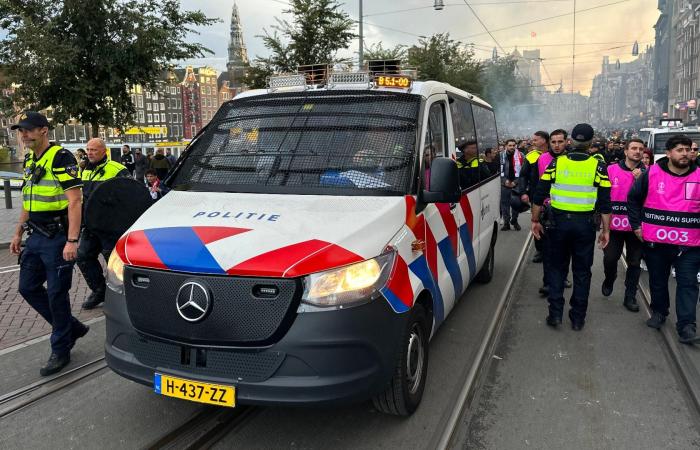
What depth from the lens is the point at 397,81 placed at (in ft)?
13.8

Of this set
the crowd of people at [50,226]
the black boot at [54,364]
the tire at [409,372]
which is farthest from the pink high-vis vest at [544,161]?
the black boot at [54,364]

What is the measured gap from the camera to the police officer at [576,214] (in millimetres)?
5098

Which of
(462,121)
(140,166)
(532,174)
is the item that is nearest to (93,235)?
(462,121)

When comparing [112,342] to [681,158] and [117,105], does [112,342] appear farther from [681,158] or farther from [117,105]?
[117,105]

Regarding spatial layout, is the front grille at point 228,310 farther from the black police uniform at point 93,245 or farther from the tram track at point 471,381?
the black police uniform at point 93,245

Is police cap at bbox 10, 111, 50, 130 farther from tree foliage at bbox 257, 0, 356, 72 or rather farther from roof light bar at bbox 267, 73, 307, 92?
tree foliage at bbox 257, 0, 356, 72

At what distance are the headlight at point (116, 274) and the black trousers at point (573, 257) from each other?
3922 mm

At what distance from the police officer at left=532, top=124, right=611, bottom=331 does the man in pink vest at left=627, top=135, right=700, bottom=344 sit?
14.0 inches

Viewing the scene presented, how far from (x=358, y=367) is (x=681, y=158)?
3.73 m

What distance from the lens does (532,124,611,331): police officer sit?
510 centimetres

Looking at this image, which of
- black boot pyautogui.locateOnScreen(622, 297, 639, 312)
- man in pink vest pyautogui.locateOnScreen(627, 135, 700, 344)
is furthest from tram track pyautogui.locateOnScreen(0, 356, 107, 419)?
black boot pyautogui.locateOnScreen(622, 297, 639, 312)

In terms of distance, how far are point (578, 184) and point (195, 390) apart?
3882 mm

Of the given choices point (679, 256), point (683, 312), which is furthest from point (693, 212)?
point (683, 312)

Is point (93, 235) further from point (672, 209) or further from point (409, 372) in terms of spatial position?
point (672, 209)
